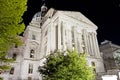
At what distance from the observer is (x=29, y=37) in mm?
36875

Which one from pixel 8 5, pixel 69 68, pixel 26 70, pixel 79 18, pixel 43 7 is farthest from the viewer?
pixel 43 7

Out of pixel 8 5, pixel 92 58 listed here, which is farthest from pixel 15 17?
pixel 92 58

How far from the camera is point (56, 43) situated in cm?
3116

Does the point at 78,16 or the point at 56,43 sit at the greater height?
the point at 78,16

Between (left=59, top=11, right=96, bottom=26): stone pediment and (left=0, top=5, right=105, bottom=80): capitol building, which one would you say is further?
(left=59, top=11, right=96, bottom=26): stone pediment

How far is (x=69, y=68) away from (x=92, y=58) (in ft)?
65.6

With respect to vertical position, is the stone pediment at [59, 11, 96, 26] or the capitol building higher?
the stone pediment at [59, 11, 96, 26]

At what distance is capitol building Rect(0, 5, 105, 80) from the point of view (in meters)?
31.2

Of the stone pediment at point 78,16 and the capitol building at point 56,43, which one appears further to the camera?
the stone pediment at point 78,16

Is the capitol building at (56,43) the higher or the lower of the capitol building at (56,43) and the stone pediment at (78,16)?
the lower

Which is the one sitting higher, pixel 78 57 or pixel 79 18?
pixel 79 18

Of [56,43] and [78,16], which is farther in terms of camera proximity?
[78,16]

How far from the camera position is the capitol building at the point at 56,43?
102 ft

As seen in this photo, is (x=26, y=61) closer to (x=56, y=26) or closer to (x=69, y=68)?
(x=56, y=26)
